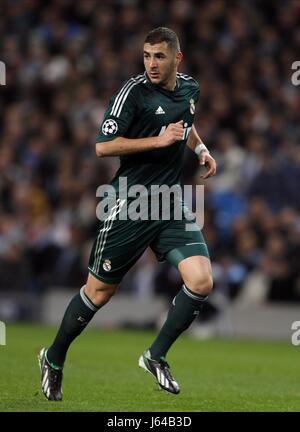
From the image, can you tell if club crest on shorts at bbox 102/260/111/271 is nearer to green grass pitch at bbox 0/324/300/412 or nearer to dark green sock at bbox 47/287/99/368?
dark green sock at bbox 47/287/99/368

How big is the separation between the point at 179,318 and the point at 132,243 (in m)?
0.61

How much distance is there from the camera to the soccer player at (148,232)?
7449mm

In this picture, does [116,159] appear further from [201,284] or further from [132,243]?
[201,284]

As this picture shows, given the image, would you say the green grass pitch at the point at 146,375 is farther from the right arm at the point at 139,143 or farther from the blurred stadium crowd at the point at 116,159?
the right arm at the point at 139,143

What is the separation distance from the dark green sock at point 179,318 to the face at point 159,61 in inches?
56.6

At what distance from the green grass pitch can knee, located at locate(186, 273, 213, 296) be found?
742 mm

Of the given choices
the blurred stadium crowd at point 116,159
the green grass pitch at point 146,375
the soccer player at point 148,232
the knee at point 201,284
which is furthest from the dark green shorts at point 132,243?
the blurred stadium crowd at point 116,159

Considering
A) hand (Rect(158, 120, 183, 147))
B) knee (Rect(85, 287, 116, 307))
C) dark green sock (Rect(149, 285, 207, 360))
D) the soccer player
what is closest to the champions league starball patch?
the soccer player

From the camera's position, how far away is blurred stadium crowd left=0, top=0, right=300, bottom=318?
15.4m

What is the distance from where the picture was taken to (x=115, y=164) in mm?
17172

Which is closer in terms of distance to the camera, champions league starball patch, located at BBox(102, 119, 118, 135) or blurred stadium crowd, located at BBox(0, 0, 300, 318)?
champions league starball patch, located at BBox(102, 119, 118, 135)

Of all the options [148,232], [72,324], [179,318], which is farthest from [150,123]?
[72,324]

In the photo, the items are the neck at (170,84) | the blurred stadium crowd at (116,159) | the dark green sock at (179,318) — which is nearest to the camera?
the dark green sock at (179,318)
